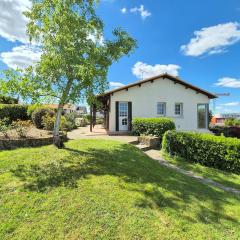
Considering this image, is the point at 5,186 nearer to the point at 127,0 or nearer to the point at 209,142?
the point at 209,142

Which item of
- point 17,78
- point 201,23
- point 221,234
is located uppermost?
point 201,23

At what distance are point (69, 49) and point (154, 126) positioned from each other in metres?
8.37

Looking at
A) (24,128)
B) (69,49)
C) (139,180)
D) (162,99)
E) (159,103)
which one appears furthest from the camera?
(159,103)

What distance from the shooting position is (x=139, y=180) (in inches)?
268

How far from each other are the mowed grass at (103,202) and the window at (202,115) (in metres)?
13.7

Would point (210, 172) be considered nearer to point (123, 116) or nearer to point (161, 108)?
point (123, 116)

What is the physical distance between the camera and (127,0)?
1123 centimetres

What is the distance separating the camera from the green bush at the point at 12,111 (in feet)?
59.0

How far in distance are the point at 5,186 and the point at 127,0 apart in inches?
379

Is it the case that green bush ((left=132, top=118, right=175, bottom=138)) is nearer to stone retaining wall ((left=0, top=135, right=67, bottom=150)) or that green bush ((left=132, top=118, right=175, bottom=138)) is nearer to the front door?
the front door

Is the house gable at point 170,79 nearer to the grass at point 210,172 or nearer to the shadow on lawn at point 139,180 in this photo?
the grass at point 210,172

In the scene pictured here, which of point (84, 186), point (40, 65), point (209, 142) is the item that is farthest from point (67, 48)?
point (209, 142)

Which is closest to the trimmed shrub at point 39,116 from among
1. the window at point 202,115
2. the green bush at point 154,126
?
the green bush at point 154,126

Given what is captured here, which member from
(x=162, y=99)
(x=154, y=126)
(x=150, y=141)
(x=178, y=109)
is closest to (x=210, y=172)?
(x=150, y=141)
